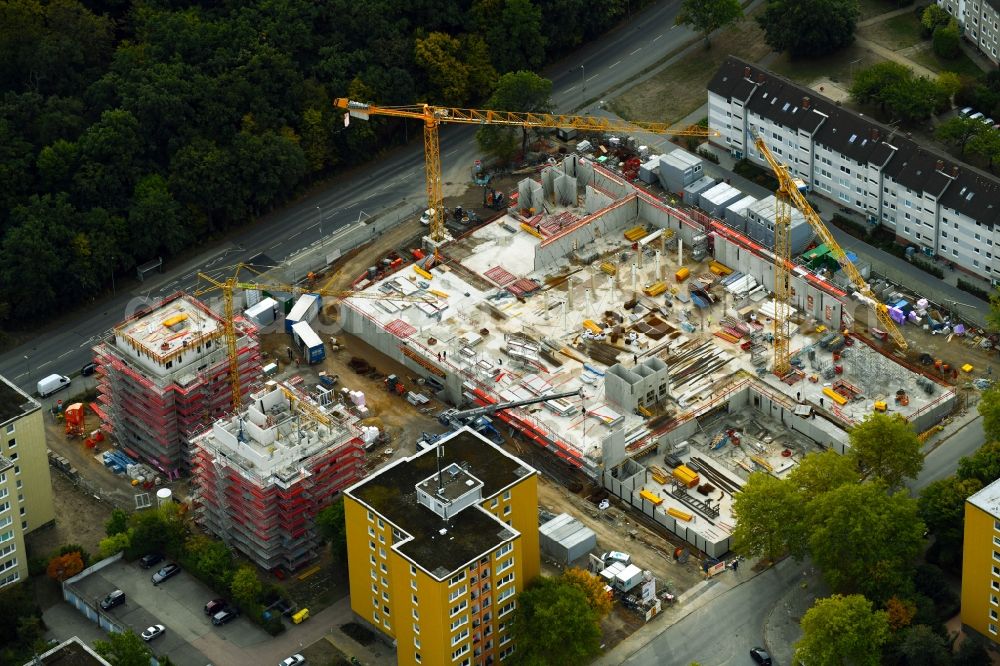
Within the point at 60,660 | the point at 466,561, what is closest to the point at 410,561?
the point at 466,561

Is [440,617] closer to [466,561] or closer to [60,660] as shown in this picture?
[466,561]

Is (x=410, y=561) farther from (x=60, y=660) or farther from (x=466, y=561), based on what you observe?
(x=60, y=660)

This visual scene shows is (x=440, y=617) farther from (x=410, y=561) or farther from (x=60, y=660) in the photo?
(x=60, y=660)

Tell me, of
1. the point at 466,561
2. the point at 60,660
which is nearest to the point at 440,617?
the point at 466,561
